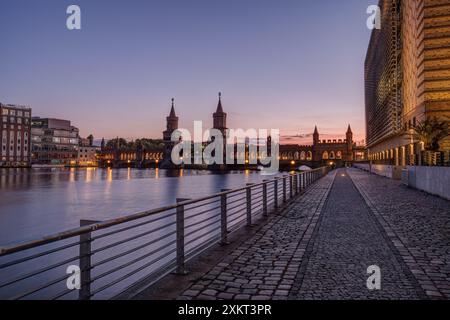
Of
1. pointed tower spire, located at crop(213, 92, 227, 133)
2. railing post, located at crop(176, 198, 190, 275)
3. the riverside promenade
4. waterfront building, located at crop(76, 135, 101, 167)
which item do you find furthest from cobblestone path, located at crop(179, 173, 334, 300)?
pointed tower spire, located at crop(213, 92, 227, 133)

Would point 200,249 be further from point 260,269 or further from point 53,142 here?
point 53,142

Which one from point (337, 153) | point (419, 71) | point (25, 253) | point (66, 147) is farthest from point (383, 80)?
point (66, 147)

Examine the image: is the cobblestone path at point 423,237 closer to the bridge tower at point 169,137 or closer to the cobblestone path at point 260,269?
the cobblestone path at point 260,269

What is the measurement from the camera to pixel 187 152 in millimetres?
180750

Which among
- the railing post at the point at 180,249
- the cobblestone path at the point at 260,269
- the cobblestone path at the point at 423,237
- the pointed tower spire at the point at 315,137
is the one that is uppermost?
the pointed tower spire at the point at 315,137

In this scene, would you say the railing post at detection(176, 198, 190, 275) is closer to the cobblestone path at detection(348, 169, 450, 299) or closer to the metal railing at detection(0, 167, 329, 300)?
the metal railing at detection(0, 167, 329, 300)

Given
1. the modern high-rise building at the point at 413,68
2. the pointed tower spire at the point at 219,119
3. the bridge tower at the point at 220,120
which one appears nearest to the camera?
the modern high-rise building at the point at 413,68

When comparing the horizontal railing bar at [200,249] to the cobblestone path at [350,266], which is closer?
A: the cobblestone path at [350,266]

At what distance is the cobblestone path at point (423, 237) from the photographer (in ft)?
17.9

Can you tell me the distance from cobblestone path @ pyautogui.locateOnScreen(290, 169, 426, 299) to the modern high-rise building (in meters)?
20.1

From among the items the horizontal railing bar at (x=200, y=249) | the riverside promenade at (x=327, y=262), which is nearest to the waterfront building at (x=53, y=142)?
the riverside promenade at (x=327, y=262)

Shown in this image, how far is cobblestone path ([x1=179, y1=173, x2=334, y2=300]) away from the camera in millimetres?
4945
